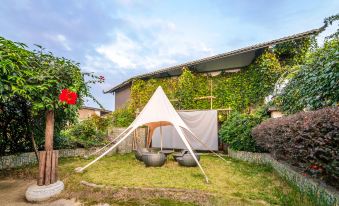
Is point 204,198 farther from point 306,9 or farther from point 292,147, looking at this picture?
point 306,9

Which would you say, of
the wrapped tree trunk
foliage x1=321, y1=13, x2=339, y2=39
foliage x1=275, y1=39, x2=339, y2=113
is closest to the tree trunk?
the wrapped tree trunk

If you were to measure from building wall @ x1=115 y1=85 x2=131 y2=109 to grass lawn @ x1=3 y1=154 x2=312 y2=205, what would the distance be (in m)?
9.30

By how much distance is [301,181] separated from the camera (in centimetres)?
333

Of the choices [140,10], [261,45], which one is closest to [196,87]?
[261,45]

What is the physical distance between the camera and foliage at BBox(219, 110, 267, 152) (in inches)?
249

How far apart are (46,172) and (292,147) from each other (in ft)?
13.7

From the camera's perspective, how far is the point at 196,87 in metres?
9.55

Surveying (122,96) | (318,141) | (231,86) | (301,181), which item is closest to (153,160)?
(301,181)

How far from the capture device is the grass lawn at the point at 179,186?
2992 millimetres

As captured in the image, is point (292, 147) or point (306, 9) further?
point (306, 9)

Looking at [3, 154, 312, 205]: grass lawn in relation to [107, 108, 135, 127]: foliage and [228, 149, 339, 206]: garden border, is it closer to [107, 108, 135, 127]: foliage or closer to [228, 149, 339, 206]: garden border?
[228, 149, 339, 206]: garden border

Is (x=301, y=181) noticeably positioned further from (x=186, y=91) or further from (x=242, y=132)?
(x=186, y=91)

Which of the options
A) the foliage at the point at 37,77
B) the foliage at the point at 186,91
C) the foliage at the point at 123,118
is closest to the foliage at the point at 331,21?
the foliage at the point at 37,77

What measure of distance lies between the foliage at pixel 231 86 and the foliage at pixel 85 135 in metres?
3.75
